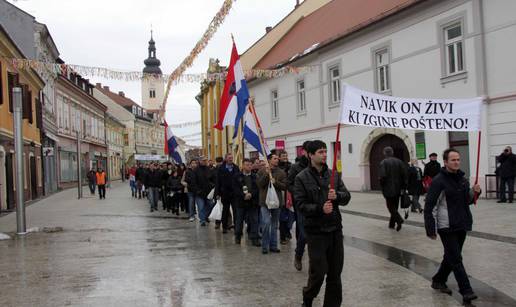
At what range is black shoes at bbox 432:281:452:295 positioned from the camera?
5904 mm

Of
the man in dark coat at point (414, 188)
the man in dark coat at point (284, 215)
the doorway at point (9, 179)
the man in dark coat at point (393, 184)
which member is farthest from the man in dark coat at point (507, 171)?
the doorway at point (9, 179)

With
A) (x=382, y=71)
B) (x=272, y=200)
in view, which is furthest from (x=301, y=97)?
(x=272, y=200)

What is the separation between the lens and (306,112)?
26.9m

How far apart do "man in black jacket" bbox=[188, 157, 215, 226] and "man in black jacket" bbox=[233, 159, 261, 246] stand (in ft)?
9.79

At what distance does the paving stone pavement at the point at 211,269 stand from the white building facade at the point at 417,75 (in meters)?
5.74

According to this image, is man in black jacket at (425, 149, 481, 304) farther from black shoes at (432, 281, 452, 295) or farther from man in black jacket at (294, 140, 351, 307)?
man in black jacket at (294, 140, 351, 307)

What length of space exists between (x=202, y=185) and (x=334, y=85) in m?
12.8

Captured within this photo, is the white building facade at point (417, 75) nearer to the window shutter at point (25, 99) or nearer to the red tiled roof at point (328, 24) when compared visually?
the red tiled roof at point (328, 24)

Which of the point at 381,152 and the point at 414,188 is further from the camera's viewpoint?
the point at 381,152

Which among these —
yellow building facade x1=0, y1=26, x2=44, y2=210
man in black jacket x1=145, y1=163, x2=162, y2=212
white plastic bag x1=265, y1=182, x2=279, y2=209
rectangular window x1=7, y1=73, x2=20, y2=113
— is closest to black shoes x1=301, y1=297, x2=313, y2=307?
white plastic bag x1=265, y1=182, x2=279, y2=209

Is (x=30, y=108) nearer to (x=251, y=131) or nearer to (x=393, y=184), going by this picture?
(x=251, y=131)

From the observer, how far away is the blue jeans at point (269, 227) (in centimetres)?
869

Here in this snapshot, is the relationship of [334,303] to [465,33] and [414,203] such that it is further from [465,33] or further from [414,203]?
[465,33]

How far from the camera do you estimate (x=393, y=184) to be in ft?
35.8
